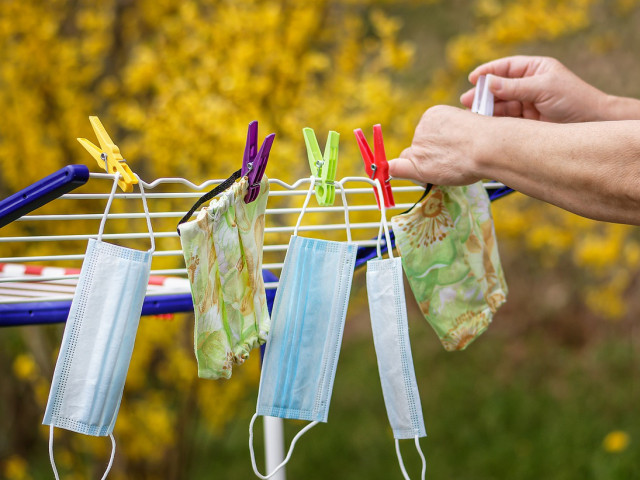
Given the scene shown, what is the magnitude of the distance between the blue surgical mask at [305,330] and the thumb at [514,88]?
39cm

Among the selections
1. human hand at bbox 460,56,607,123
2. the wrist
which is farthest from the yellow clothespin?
human hand at bbox 460,56,607,123

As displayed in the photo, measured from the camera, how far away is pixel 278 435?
1.18m

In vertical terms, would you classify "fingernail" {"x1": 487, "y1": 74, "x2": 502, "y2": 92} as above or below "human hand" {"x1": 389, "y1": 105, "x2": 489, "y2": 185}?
above

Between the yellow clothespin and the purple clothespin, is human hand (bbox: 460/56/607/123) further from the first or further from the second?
the yellow clothespin

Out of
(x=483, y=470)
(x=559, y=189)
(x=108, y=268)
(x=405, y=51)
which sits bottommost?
(x=483, y=470)

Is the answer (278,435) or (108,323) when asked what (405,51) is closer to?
(278,435)

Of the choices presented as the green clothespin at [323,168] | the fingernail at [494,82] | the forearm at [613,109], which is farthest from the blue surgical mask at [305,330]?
the forearm at [613,109]

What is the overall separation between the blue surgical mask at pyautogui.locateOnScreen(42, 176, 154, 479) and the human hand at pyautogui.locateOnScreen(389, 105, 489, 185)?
0.41 metres

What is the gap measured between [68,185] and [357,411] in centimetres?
276

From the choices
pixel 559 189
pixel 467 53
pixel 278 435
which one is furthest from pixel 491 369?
pixel 559 189

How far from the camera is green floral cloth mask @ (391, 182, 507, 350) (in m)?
1.05

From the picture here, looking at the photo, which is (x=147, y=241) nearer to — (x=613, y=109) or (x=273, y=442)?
(x=273, y=442)

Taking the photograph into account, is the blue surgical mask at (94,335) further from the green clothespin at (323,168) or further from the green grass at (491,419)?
the green grass at (491,419)

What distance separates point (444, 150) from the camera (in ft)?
3.24
